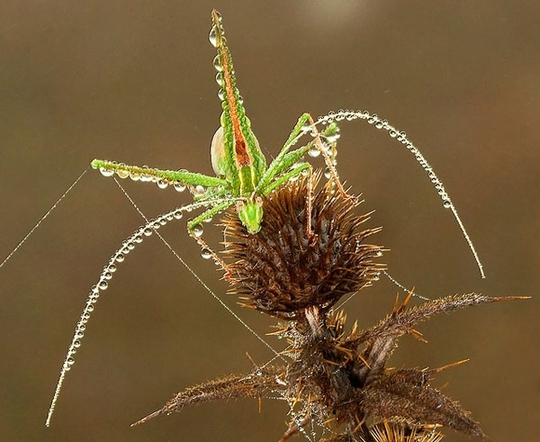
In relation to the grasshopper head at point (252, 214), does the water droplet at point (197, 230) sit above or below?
above

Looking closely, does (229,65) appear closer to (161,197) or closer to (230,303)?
(161,197)

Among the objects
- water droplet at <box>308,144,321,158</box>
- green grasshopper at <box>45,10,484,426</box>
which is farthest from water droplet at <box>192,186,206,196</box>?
water droplet at <box>308,144,321,158</box>

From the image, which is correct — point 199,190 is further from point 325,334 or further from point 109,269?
point 325,334

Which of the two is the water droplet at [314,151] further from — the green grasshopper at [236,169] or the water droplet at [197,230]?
the water droplet at [197,230]

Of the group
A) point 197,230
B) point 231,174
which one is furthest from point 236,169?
point 197,230

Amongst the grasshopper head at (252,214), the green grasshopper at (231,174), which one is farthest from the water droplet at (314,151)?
the grasshopper head at (252,214)

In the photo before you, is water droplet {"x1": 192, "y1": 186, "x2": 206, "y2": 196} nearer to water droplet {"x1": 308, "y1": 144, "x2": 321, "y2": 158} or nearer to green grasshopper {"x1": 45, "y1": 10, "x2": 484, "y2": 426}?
green grasshopper {"x1": 45, "y1": 10, "x2": 484, "y2": 426}
